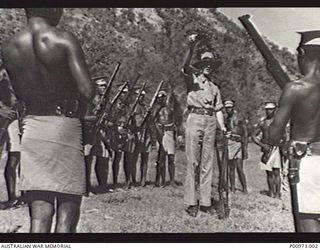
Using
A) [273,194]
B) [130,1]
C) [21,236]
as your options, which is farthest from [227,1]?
[21,236]

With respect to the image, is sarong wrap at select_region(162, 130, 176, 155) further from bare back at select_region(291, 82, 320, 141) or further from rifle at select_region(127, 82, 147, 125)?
bare back at select_region(291, 82, 320, 141)

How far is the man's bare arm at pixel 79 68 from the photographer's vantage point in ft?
20.6

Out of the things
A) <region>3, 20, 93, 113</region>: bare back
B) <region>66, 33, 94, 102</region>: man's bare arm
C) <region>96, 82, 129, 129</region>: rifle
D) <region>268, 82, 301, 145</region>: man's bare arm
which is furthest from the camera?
<region>96, 82, 129, 129</region>: rifle

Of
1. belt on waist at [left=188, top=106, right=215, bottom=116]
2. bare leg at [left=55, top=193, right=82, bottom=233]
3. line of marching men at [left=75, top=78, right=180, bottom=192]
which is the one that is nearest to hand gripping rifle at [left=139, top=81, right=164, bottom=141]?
line of marching men at [left=75, top=78, right=180, bottom=192]

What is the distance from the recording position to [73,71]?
6.28m

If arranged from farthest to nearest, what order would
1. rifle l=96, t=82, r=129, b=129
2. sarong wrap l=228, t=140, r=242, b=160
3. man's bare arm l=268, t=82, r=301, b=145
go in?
1. sarong wrap l=228, t=140, r=242, b=160
2. rifle l=96, t=82, r=129, b=129
3. man's bare arm l=268, t=82, r=301, b=145

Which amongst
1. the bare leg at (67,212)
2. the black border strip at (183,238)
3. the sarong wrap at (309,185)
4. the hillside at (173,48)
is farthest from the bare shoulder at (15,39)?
the sarong wrap at (309,185)

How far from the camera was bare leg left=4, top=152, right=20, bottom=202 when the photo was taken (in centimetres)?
655

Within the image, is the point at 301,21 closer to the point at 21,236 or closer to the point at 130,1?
the point at 130,1

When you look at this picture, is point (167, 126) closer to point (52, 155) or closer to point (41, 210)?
point (52, 155)

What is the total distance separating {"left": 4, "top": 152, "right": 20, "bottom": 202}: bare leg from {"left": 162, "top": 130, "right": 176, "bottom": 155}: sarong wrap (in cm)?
140

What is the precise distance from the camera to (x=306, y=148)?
6379mm

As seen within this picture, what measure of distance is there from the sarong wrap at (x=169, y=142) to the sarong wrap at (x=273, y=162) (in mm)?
877

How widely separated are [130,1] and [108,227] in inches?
87.4
